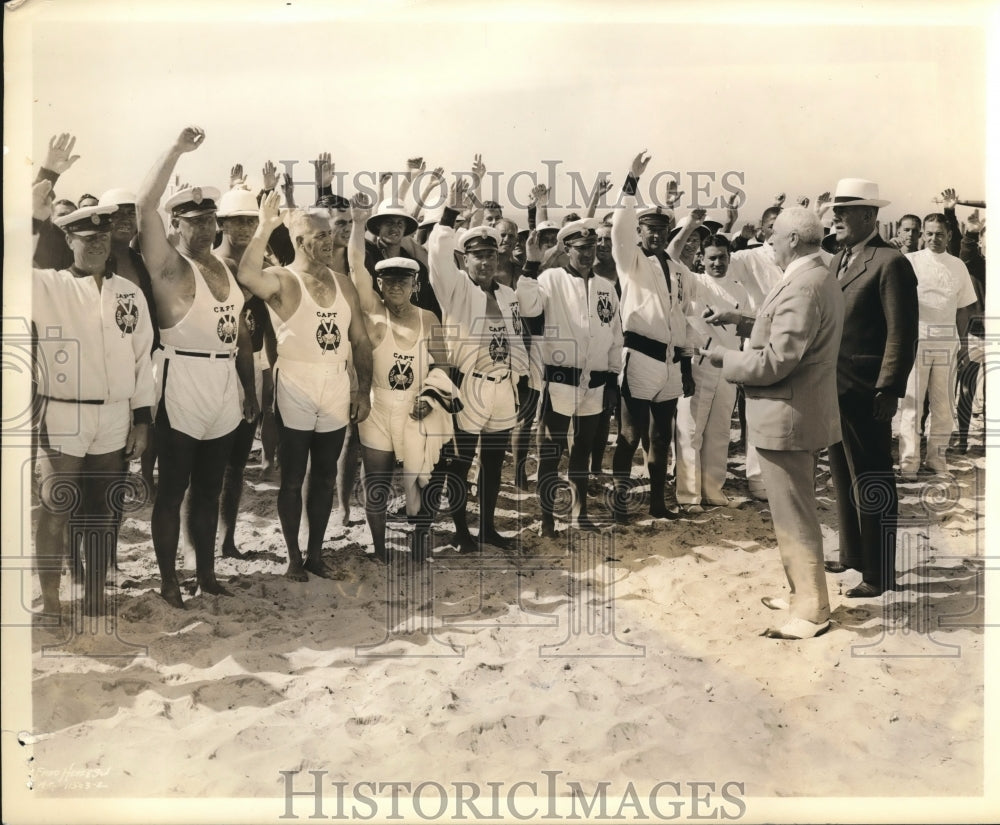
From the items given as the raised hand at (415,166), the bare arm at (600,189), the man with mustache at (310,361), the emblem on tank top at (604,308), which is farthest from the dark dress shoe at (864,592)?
the raised hand at (415,166)

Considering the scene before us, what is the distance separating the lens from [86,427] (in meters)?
3.98

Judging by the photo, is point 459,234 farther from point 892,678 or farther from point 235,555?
point 892,678

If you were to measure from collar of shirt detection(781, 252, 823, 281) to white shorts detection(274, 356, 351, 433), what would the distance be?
Result: 1.91 meters

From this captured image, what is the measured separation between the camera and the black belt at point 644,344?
4285 mm

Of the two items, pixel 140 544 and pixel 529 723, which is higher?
pixel 140 544

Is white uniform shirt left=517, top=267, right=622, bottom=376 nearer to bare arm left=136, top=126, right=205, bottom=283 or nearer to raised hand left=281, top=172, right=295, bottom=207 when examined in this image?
raised hand left=281, top=172, right=295, bottom=207

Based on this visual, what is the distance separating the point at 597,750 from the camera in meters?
3.94

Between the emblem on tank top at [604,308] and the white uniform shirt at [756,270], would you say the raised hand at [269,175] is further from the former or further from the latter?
the white uniform shirt at [756,270]

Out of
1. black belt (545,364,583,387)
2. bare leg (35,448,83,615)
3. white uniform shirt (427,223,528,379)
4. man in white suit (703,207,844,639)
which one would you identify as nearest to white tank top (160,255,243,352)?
bare leg (35,448,83,615)

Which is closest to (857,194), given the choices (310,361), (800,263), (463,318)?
(800,263)

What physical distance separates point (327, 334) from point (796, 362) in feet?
6.45

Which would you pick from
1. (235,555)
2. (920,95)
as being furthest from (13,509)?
(920,95)

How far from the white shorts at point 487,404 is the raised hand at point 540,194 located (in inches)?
30.2

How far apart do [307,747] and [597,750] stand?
120 cm
